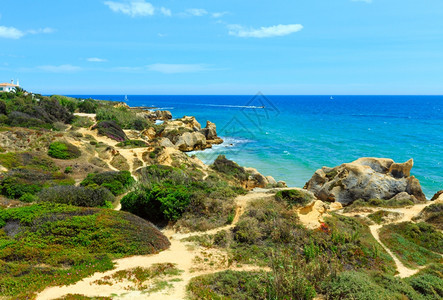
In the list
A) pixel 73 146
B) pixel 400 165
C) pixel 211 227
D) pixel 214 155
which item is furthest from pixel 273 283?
pixel 214 155

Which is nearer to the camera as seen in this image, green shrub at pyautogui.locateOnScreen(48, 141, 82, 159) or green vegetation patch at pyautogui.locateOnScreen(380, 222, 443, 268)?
green vegetation patch at pyautogui.locateOnScreen(380, 222, 443, 268)

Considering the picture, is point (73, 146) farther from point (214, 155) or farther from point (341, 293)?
point (341, 293)

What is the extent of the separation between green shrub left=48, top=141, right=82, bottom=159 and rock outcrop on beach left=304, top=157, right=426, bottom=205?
25.4 meters

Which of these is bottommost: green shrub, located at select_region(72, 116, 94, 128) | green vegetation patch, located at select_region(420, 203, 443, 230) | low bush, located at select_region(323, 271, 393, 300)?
green vegetation patch, located at select_region(420, 203, 443, 230)

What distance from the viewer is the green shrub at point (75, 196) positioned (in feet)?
55.1

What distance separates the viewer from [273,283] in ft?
29.4

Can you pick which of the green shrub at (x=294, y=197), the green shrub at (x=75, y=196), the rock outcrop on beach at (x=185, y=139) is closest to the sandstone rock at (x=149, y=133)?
the rock outcrop on beach at (x=185, y=139)

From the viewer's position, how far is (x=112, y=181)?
72.4ft

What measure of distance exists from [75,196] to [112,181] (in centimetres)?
498

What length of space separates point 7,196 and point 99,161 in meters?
12.2

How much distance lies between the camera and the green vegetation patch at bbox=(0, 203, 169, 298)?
9625mm

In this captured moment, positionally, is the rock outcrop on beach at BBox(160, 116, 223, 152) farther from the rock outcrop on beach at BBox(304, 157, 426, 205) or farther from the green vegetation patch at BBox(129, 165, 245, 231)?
the green vegetation patch at BBox(129, 165, 245, 231)

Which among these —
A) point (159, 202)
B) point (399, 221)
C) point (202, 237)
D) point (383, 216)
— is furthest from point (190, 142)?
point (202, 237)

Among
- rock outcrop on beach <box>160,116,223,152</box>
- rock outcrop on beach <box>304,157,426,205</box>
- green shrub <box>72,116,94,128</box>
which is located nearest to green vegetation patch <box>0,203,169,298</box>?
rock outcrop on beach <box>304,157,426,205</box>
